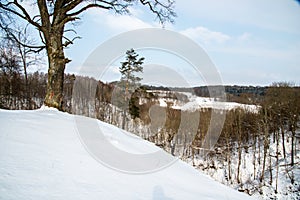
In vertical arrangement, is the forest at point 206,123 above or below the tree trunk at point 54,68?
below

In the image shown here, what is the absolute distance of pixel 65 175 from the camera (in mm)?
2684

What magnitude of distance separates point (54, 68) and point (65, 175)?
4354 mm

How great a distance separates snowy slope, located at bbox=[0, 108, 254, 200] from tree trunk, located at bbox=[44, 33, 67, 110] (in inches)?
77.1

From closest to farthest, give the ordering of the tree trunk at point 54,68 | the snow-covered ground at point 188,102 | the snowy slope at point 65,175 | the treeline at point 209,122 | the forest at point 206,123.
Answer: the snowy slope at point 65,175
the tree trunk at point 54,68
the forest at point 206,123
the treeline at point 209,122
the snow-covered ground at point 188,102

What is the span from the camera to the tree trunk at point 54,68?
6.33 metres

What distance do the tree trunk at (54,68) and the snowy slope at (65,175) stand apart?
6.42 feet

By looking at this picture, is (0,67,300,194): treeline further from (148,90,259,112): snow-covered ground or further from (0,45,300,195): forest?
(148,90,259,112): snow-covered ground

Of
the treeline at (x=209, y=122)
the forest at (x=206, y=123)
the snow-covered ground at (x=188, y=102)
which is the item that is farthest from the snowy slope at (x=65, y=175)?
the snow-covered ground at (x=188, y=102)

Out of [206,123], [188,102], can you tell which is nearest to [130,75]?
[188,102]

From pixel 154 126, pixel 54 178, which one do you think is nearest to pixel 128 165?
pixel 54 178

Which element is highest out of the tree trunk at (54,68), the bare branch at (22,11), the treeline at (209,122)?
the bare branch at (22,11)

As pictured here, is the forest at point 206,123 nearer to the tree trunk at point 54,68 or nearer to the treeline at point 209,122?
the treeline at point 209,122

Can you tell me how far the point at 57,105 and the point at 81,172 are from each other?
13.2ft

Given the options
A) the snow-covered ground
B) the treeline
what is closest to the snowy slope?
the treeline
